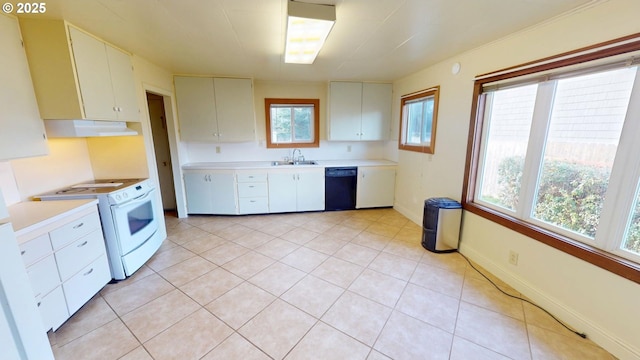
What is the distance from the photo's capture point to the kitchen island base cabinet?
3775 millimetres

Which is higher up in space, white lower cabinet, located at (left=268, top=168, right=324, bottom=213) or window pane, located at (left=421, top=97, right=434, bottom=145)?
window pane, located at (left=421, top=97, right=434, bottom=145)

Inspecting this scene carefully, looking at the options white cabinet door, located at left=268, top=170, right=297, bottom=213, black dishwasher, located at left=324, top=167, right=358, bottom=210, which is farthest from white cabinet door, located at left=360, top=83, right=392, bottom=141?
white cabinet door, located at left=268, top=170, right=297, bottom=213

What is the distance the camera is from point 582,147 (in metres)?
1.72

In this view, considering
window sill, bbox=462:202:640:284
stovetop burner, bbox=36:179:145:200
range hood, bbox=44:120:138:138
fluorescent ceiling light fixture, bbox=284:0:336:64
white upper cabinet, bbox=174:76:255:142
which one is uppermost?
fluorescent ceiling light fixture, bbox=284:0:336:64

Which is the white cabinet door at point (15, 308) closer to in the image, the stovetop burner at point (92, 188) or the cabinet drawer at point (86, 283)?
the cabinet drawer at point (86, 283)

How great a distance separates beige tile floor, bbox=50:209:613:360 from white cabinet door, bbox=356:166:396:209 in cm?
132

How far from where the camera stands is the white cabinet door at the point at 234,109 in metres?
3.73

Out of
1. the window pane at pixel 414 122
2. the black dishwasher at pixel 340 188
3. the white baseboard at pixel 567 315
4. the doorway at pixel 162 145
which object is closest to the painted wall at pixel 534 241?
the white baseboard at pixel 567 315

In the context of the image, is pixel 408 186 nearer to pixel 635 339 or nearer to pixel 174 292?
pixel 635 339

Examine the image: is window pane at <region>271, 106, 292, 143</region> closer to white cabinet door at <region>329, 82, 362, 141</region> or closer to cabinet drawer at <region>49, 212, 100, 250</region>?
white cabinet door at <region>329, 82, 362, 141</region>

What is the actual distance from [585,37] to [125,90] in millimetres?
4022

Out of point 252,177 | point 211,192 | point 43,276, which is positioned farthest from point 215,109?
point 43,276

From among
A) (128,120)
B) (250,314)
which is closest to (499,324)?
(250,314)

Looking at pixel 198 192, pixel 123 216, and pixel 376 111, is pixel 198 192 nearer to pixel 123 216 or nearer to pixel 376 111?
pixel 123 216
